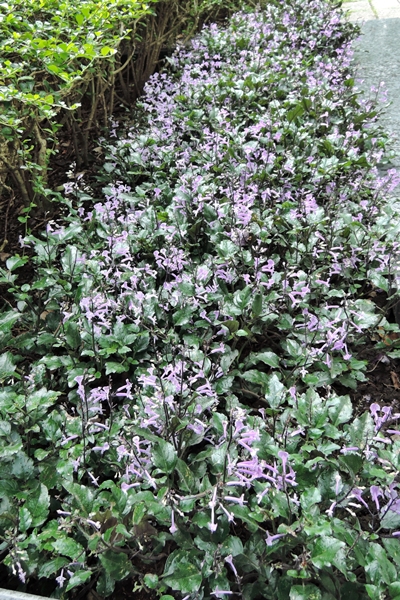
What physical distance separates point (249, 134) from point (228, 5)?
509cm

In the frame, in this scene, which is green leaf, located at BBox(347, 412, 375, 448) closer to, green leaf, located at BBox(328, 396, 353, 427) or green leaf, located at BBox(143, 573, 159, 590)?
green leaf, located at BBox(328, 396, 353, 427)

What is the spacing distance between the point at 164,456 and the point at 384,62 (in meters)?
5.66

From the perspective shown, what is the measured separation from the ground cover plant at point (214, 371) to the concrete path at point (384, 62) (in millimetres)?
269

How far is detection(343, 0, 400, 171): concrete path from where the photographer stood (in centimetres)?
432

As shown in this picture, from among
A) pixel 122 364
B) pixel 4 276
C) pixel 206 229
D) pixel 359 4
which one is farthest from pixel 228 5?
pixel 122 364

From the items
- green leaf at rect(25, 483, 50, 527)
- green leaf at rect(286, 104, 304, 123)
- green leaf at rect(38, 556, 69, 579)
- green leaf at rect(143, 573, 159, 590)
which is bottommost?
green leaf at rect(38, 556, 69, 579)

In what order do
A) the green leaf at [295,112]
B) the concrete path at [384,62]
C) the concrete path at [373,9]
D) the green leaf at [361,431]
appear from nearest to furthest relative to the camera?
the green leaf at [361,431]
the green leaf at [295,112]
the concrete path at [384,62]
the concrete path at [373,9]

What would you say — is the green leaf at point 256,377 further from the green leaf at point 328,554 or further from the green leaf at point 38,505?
the green leaf at point 38,505

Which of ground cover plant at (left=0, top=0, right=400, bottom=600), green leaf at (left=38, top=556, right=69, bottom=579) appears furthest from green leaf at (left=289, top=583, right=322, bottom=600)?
green leaf at (left=38, top=556, right=69, bottom=579)

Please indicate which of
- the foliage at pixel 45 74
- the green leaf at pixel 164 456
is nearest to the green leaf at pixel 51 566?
the green leaf at pixel 164 456

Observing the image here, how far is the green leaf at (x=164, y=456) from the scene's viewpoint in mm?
1593

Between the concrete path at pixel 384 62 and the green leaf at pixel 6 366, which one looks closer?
the green leaf at pixel 6 366

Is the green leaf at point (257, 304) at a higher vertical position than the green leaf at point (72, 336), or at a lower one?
higher

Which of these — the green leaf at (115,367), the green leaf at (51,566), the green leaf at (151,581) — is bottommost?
the green leaf at (51,566)
